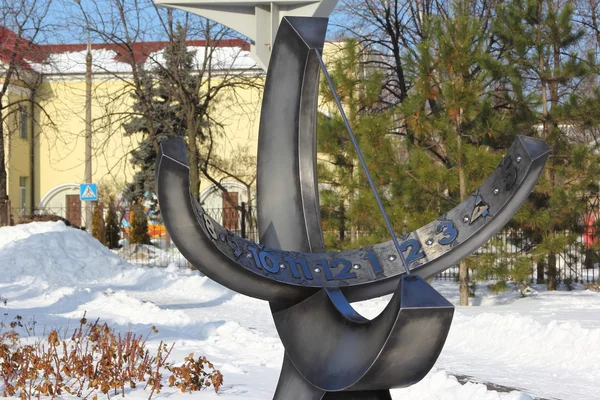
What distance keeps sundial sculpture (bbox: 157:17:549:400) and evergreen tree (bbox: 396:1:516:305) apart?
764 cm

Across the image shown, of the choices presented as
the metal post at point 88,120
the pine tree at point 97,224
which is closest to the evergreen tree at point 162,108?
the metal post at point 88,120

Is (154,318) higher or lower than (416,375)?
lower

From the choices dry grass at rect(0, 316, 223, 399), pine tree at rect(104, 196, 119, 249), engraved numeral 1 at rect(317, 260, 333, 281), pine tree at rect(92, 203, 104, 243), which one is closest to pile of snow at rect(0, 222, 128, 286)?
pine tree at rect(92, 203, 104, 243)

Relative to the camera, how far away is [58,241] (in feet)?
59.4

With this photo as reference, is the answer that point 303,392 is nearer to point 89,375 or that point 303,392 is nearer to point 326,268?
point 326,268

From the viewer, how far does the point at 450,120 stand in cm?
1352

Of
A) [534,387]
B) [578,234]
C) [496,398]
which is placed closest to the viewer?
[496,398]

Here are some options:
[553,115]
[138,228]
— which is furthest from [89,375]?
[138,228]

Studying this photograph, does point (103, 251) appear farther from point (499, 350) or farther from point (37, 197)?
point (37, 197)

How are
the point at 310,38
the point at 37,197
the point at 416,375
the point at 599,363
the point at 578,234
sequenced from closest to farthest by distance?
1. the point at 416,375
2. the point at 310,38
3. the point at 599,363
4. the point at 578,234
5. the point at 37,197

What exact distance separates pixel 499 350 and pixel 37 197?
28.4 metres

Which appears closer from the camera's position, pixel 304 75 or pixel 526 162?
pixel 526 162

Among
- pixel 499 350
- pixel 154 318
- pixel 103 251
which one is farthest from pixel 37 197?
pixel 499 350

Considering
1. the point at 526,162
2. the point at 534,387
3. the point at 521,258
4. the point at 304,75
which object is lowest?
the point at 534,387
